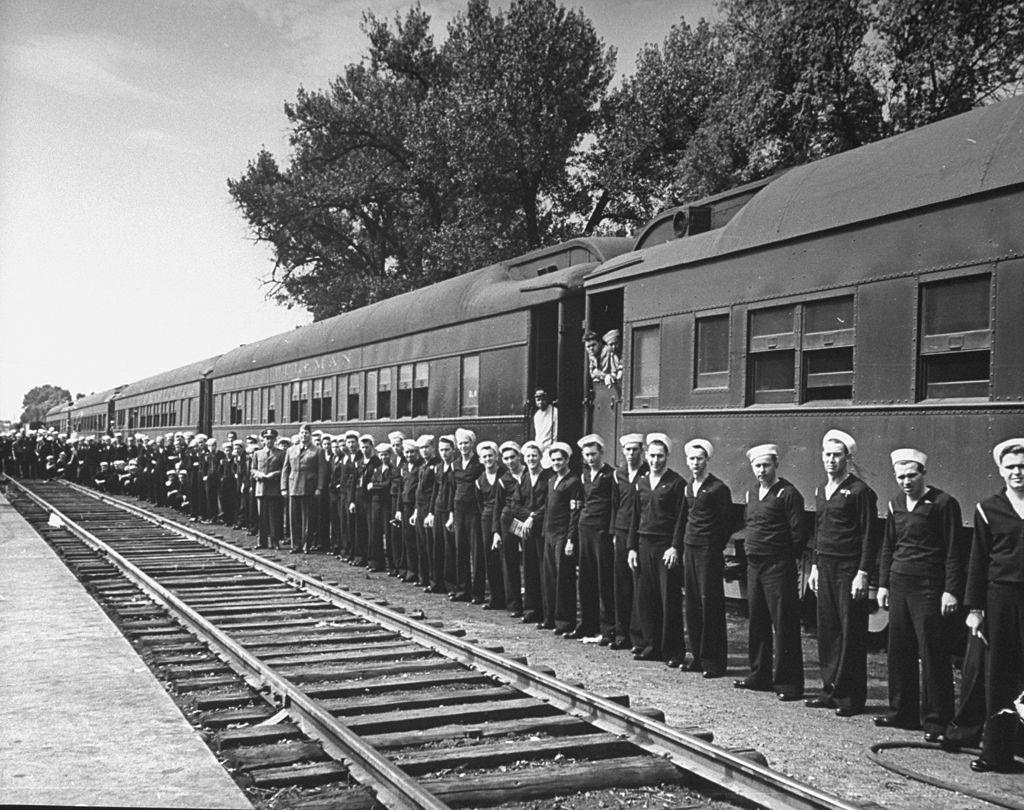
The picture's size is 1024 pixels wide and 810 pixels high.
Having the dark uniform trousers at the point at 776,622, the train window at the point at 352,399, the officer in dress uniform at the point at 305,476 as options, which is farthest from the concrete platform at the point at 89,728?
the train window at the point at 352,399

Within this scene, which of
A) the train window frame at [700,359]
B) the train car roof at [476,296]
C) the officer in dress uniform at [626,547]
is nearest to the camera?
the officer in dress uniform at [626,547]

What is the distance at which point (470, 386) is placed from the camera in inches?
542

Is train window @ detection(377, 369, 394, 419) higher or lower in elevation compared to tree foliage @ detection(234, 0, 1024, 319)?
lower

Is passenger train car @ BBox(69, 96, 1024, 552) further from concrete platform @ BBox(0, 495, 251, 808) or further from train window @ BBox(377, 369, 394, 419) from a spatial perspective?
concrete platform @ BBox(0, 495, 251, 808)

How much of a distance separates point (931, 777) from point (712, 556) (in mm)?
2802

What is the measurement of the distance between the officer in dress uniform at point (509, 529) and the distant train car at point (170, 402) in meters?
20.0

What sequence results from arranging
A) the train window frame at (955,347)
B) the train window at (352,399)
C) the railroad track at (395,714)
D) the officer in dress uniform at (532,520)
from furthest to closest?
the train window at (352,399) < the officer in dress uniform at (532,520) < the train window frame at (955,347) < the railroad track at (395,714)

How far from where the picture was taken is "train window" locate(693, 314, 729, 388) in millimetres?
9023

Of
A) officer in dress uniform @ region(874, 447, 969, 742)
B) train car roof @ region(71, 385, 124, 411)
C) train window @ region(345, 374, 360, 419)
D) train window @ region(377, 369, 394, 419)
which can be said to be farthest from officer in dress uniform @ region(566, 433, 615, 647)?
train car roof @ region(71, 385, 124, 411)

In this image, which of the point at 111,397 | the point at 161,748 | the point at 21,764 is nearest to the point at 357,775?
the point at 161,748

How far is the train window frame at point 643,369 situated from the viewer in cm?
988

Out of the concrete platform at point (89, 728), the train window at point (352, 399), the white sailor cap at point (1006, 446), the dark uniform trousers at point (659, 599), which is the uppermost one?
the train window at point (352, 399)

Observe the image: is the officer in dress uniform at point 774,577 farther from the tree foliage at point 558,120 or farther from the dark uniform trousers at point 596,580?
the tree foliage at point 558,120

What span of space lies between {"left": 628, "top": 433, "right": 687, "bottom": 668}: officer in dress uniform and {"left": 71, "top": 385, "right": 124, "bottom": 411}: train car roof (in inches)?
1504
